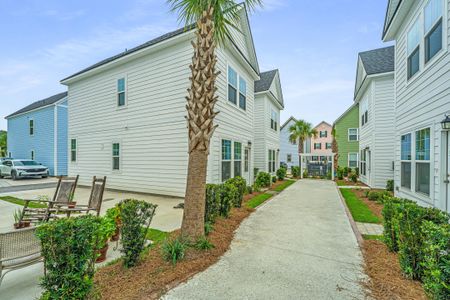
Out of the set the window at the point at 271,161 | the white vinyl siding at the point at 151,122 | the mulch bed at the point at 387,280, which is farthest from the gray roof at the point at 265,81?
the mulch bed at the point at 387,280

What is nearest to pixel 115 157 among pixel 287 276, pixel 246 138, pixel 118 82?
pixel 118 82

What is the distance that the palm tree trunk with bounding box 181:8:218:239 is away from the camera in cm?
395

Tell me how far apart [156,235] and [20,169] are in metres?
18.1

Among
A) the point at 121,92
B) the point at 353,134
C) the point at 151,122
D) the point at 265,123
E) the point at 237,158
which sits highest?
the point at 121,92

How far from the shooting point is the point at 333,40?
1174 centimetres

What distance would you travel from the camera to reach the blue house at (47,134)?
726 inches

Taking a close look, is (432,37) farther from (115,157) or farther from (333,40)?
(115,157)

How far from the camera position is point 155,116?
378 inches

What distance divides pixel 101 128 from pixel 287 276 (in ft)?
38.7

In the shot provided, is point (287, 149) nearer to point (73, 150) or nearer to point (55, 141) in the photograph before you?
point (73, 150)

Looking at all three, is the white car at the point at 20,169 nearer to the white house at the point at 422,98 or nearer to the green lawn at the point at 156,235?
the green lawn at the point at 156,235

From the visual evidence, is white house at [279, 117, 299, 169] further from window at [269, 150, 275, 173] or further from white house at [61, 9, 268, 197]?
white house at [61, 9, 268, 197]

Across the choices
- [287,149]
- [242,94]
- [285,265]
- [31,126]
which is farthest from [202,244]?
[287,149]

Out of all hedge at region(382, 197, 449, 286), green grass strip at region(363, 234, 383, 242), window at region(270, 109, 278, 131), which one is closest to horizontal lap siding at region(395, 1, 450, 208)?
green grass strip at region(363, 234, 383, 242)
